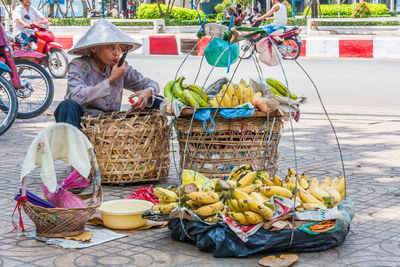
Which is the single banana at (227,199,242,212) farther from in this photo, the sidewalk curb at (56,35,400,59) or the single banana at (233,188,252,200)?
the sidewalk curb at (56,35,400,59)

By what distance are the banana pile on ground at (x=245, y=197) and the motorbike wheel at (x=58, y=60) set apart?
8536mm

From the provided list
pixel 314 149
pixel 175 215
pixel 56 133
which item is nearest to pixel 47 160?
pixel 56 133

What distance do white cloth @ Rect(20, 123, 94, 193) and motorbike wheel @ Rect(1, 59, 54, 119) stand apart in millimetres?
4185

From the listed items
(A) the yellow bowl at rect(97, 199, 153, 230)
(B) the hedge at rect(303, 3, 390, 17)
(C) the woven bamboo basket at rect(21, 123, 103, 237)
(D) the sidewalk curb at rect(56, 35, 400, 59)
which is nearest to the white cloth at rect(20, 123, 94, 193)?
(C) the woven bamboo basket at rect(21, 123, 103, 237)

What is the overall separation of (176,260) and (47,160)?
33.5 inches

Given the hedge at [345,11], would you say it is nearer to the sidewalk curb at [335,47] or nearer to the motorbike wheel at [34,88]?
the sidewalk curb at [335,47]

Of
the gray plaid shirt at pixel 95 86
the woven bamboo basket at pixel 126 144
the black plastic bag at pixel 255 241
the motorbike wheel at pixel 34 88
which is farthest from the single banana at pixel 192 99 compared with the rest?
the motorbike wheel at pixel 34 88

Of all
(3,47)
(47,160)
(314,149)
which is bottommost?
(314,149)

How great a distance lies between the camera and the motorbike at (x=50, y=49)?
1130 cm

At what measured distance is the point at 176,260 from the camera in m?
2.97

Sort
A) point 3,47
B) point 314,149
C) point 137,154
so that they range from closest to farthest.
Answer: point 137,154, point 314,149, point 3,47

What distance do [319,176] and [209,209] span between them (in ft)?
5.72

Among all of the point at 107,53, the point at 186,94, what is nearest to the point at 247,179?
the point at 186,94

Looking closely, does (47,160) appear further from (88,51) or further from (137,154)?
(88,51)
